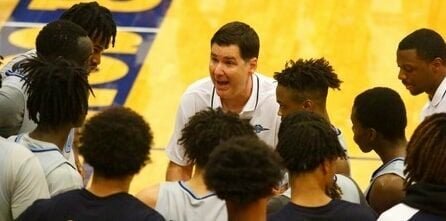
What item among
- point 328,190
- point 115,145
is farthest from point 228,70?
point 115,145

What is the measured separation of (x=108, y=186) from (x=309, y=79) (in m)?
1.74

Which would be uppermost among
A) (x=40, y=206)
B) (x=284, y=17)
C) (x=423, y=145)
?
(x=423, y=145)

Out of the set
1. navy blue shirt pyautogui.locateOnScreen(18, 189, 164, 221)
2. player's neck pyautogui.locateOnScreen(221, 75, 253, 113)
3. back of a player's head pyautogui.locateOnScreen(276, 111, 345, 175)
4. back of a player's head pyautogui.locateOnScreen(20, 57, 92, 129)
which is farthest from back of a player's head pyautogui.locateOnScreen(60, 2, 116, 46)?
navy blue shirt pyautogui.locateOnScreen(18, 189, 164, 221)

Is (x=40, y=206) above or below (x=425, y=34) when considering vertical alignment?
below

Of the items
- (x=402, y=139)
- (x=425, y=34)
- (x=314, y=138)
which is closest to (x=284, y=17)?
(x=425, y=34)

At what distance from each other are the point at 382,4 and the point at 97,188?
23.4ft

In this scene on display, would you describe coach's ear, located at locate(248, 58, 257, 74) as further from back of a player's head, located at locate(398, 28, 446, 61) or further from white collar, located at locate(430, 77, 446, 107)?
white collar, located at locate(430, 77, 446, 107)

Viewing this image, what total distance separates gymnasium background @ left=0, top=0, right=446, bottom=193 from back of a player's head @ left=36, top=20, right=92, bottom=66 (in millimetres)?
2674

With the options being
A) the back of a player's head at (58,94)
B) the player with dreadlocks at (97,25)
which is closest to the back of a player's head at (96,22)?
the player with dreadlocks at (97,25)

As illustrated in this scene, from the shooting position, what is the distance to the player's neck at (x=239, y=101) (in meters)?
5.49

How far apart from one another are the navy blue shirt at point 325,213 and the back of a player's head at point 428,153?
0.68 ft

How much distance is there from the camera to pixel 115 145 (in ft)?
11.6

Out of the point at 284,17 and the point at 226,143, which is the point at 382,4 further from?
the point at 226,143

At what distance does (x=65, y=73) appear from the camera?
4297 millimetres
